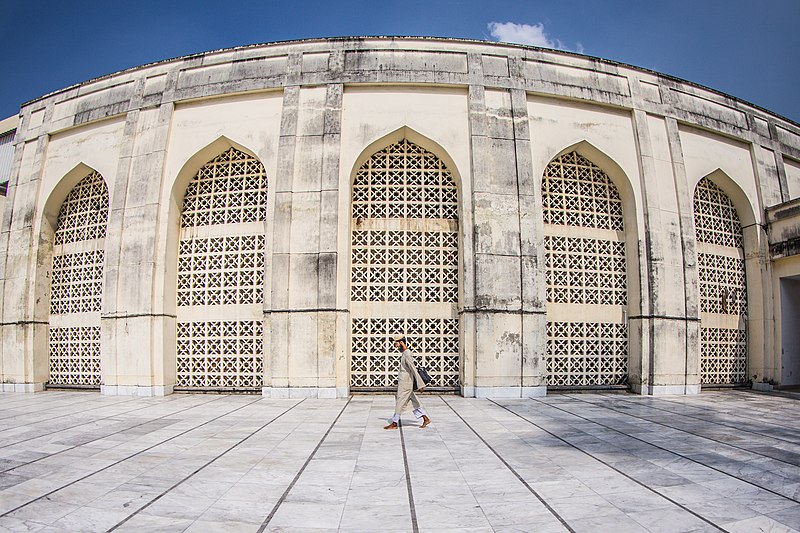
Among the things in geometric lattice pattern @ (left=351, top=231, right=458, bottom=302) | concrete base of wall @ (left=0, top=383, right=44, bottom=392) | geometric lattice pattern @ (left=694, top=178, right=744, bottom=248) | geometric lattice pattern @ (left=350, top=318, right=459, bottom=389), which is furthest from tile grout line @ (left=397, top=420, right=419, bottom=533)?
concrete base of wall @ (left=0, top=383, right=44, bottom=392)

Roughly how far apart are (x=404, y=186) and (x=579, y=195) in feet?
14.4

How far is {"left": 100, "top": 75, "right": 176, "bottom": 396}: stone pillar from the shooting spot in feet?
37.6

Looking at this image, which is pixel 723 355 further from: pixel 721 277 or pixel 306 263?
pixel 306 263

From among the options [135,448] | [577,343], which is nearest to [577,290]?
[577,343]

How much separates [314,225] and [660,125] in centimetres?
928

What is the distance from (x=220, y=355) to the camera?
11.7 m

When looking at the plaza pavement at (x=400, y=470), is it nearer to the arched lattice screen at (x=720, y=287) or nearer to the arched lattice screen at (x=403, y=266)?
the arched lattice screen at (x=403, y=266)

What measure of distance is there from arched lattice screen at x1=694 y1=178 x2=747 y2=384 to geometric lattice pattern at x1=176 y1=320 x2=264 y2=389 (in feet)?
36.6

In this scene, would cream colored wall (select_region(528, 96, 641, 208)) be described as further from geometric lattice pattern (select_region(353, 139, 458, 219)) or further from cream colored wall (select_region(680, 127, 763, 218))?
geometric lattice pattern (select_region(353, 139, 458, 219))

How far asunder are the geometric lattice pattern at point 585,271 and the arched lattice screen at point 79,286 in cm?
1129

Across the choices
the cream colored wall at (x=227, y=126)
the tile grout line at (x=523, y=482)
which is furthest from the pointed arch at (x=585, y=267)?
the cream colored wall at (x=227, y=126)

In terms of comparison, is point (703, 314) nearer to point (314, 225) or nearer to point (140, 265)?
point (314, 225)

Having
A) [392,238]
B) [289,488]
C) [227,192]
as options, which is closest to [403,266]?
[392,238]

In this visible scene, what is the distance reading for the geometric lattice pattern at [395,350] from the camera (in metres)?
Answer: 11.2
